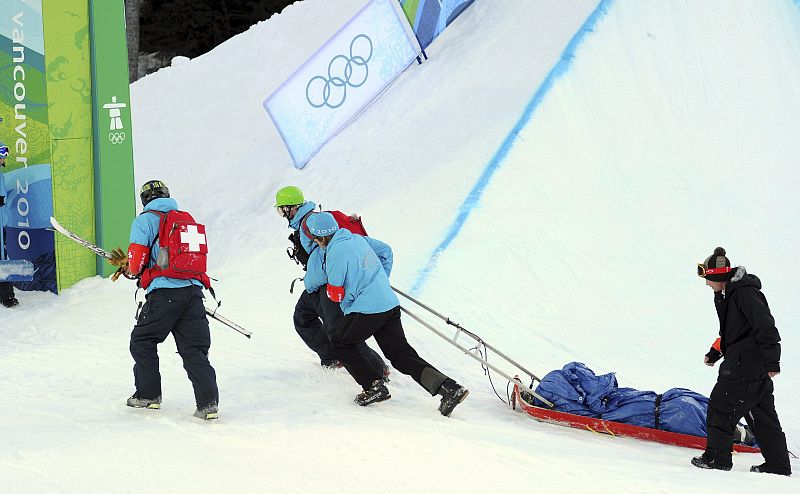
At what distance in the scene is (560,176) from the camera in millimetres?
8914

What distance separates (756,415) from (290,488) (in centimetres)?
256

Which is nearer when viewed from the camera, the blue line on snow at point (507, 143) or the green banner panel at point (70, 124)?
the blue line on snow at point (507, 143)

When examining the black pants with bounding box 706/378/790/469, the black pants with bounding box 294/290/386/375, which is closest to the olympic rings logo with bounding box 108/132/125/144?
the black pants with bounding box 294/290/386/375

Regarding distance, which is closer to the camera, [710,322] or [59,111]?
[710,322]

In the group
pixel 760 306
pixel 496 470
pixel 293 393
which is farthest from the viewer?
pixel 293 393

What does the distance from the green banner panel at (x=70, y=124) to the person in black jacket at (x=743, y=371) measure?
5721 mm

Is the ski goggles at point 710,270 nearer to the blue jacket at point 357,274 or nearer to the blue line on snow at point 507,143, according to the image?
the blue jacket at point 357,274

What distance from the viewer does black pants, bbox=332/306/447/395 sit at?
218 inches

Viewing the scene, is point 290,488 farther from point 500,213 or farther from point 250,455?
point 500,213

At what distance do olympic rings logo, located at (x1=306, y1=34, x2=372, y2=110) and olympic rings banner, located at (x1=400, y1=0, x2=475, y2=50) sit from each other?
886 mm

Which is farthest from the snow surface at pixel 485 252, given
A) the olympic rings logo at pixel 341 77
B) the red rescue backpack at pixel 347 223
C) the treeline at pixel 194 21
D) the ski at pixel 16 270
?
the treeline at pixel 194 21

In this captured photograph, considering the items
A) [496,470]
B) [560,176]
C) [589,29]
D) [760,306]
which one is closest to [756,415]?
[760,306]

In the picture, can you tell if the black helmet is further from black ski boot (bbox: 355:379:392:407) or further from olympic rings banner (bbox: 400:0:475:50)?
olympic rings banner (bbox: 400:0:475:50)

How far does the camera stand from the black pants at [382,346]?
5.54 metres
